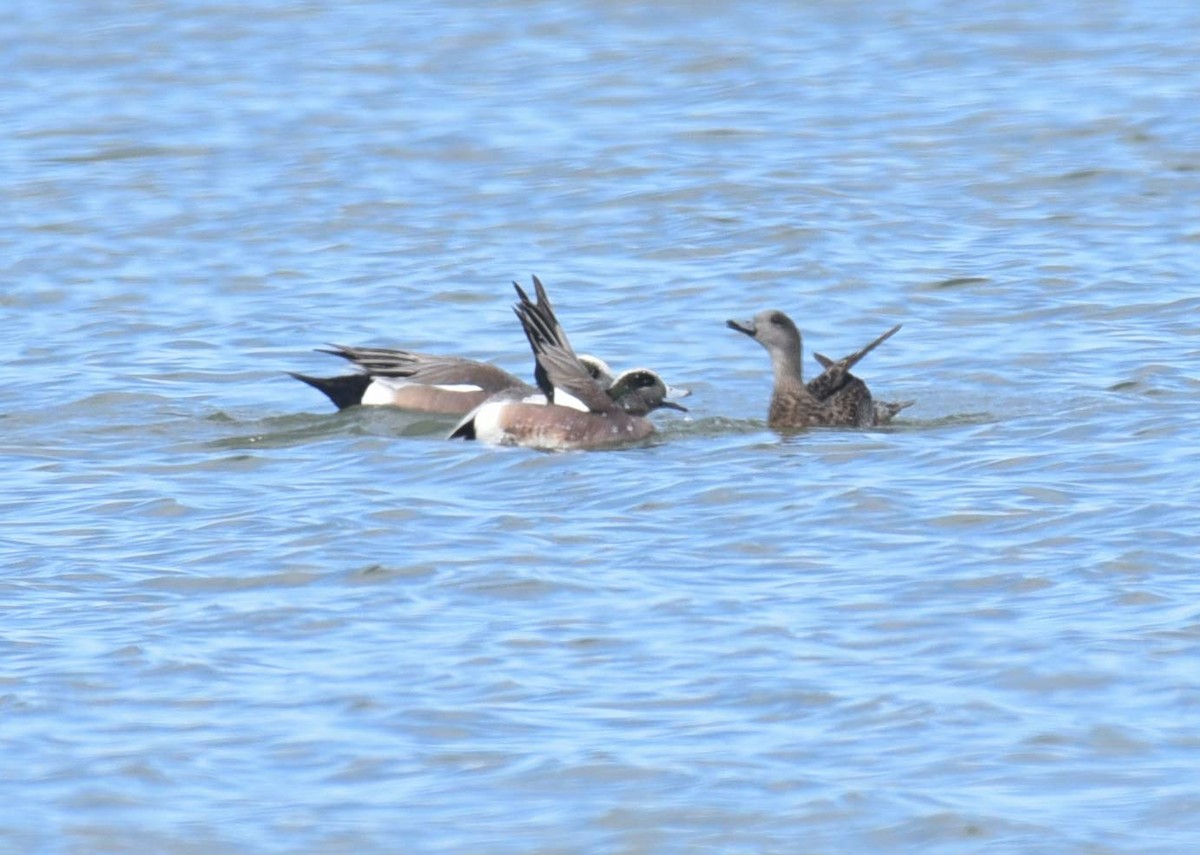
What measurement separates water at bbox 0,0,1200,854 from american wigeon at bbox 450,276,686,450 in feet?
0.82

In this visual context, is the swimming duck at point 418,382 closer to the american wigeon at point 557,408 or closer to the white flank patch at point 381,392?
the white flank patch at point 381,392

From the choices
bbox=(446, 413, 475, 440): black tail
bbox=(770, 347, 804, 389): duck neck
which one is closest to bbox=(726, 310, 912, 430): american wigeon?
bbox=(770, 347, 804, 389): duck neck

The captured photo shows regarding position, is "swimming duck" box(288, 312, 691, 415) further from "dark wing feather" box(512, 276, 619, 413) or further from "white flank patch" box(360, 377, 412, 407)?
"dark wing feather" box(512, 276, 619, 413)

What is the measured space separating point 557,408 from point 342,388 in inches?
53.4

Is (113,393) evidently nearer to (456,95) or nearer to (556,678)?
(556,678)

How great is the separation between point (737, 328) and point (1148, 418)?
87.4 inches

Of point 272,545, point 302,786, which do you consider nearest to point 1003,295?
point 272,545

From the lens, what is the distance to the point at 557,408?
444 inches

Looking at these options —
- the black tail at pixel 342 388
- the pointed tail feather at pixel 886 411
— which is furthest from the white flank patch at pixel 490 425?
the pointed tail feather at pixel 886 411

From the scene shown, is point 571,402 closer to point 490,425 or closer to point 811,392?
point 490,425

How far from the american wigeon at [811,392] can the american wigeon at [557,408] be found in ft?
1.83

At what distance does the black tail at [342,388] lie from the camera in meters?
12.0

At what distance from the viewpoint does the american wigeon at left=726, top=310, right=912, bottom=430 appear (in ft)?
37.1

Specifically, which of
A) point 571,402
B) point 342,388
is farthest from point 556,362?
point 342,388
